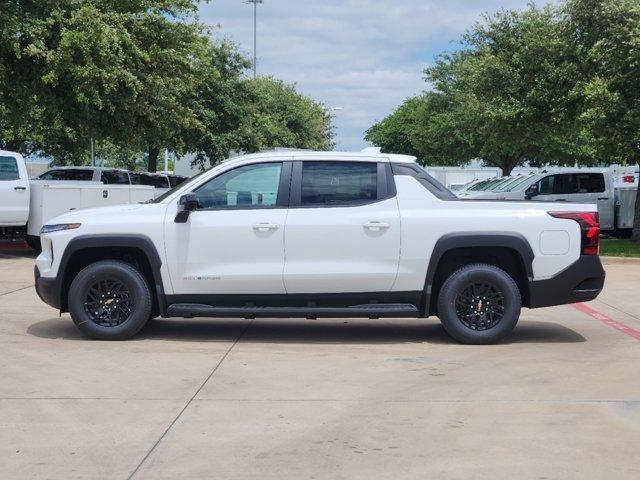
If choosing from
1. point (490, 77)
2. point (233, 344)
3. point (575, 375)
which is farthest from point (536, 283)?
point (490, 77)

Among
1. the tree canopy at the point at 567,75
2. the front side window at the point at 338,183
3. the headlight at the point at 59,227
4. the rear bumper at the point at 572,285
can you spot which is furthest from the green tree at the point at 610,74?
the headlight at the point at 59,227

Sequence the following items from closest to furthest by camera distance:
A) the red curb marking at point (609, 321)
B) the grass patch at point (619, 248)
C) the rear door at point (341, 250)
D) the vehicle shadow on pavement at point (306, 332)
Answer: the rear door at point (341, 250) < the vehicle shadow on pavement at point (306, 332) < the red curb marking at point (609, 321) < the grass patch at point (619, 248)

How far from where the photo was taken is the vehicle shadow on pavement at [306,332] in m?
9.24

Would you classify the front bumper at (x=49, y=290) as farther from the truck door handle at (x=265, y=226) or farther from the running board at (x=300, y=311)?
the truck door handle at (x=265, y=226)

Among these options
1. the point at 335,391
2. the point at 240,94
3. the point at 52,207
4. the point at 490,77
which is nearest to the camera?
the point at 335,391

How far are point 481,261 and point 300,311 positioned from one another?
1896mm

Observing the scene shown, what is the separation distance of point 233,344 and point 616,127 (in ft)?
44.3

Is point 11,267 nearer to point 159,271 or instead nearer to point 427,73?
point 159,271

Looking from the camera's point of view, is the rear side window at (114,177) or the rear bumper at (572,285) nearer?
the rear bumper at (572,285)

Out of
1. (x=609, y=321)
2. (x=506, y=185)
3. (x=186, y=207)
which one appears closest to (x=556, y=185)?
(x=506, y=185)

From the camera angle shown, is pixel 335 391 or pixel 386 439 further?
pixel 335 391

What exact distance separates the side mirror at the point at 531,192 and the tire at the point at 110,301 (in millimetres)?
15657

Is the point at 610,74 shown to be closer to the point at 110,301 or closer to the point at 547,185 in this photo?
the point at 547,185

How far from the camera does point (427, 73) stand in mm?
53562
